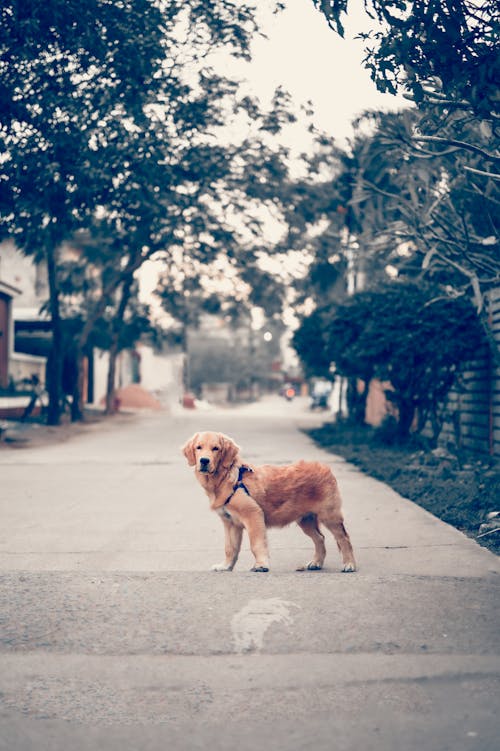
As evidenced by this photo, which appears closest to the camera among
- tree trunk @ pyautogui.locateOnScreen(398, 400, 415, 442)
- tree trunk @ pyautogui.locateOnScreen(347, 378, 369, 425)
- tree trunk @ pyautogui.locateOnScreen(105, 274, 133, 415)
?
tree trunk @ pyautogui.locateOnScreen(398, 400, 415, 442)

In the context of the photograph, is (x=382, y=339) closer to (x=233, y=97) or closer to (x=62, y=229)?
(x=62, y=229)

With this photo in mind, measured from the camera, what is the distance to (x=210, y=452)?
691cm

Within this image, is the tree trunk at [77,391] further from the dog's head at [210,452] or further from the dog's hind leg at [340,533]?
the dog's hind leg at [340,533]

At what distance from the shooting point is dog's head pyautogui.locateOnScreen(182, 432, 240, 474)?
22.5 ft

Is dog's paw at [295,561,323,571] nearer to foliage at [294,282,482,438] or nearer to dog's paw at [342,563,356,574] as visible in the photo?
dog's paw at [342,563,356,574]

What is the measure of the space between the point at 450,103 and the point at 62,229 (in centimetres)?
→ 1029

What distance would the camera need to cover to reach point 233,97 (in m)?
25.4

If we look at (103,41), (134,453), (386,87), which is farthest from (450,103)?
(134,453)

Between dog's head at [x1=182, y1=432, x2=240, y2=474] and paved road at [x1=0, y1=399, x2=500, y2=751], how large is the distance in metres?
0.77

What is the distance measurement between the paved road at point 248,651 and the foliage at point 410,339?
30.0 ft

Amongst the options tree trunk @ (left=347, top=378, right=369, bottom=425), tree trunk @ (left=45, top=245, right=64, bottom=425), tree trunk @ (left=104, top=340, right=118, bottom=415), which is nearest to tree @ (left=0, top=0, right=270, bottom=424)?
tree trunk @ (left=45, top=245, right=64, bottom=425)

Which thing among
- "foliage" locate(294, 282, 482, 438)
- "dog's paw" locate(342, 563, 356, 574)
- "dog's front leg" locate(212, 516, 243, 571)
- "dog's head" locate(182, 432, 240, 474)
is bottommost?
"dog's paw" locate(342, 563, 356, 574)

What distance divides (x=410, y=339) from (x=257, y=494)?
11372mm

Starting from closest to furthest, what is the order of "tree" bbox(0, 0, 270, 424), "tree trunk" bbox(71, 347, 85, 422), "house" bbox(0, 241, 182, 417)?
1. "tree" bbox(0, 0, 270, 424)
2. "tree trunk" bbox(71, 347, 85, 422)
3. "house" bbox(0, 241, 182, 417)
